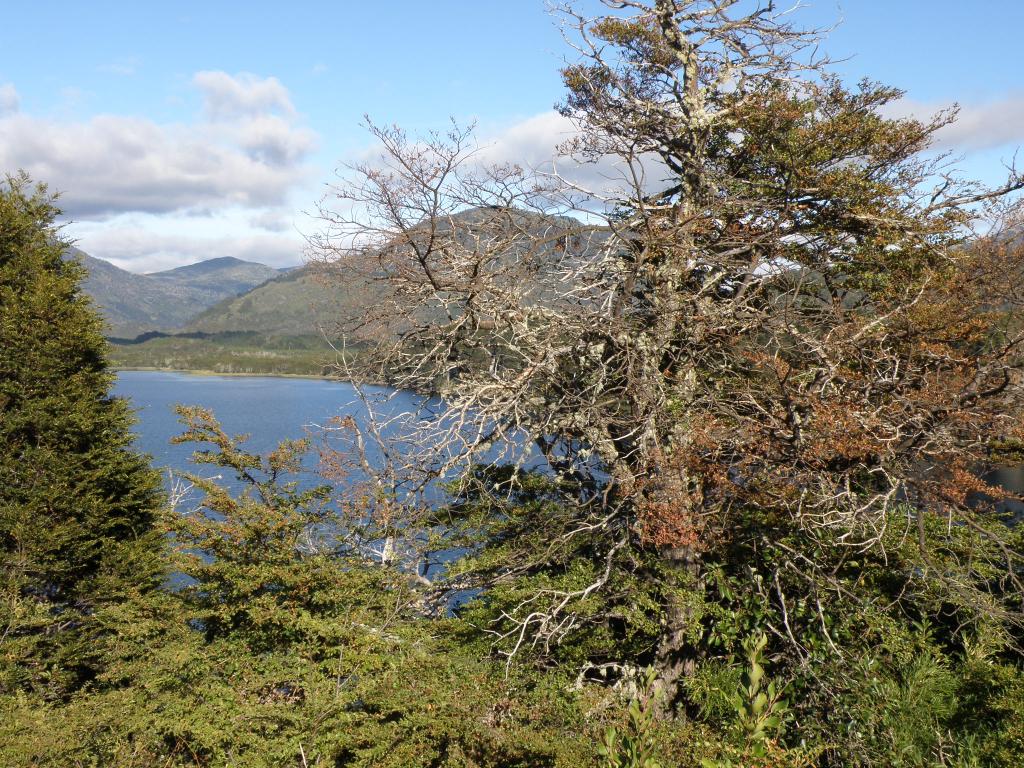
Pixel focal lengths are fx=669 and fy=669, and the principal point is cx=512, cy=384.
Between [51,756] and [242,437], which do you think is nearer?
[51,756]

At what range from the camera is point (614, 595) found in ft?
29.7

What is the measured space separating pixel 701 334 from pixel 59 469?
11.3m

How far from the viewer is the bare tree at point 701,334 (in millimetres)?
8883

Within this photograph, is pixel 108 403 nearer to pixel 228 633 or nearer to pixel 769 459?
pixel 228 633

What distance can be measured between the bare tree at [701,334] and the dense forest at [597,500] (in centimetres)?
8

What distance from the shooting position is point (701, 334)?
984 centimetres

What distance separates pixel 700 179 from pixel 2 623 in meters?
12.7

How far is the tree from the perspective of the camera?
11219 mm

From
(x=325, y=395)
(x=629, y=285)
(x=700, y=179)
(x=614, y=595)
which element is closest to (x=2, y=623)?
(x=614, y=595)

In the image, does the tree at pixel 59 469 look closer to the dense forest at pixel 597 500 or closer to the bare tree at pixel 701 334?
the dense forest at pixel 597 500

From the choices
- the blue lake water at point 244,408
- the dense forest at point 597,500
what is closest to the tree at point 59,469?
the dense forest at point 597,500

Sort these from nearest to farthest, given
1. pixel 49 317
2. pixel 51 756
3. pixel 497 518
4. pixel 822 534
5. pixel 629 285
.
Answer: pixel 51 756
pixel 822 534
pixel 629 285
pixel 497 518
pixel 49 317

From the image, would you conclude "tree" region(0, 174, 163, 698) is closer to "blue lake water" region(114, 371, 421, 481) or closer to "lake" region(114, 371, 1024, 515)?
"lake" region(114, 371, 1024, 515)

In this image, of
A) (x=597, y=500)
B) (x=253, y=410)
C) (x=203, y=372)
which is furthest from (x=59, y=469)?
(x=203, y=372)
